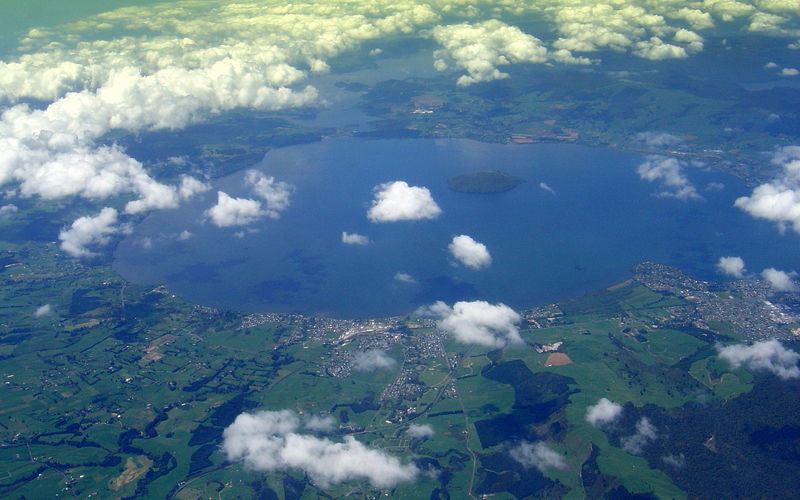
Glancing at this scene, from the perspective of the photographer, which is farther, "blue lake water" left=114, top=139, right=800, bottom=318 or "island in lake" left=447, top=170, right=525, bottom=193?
"island in lake" left=447, top=170, right=525, bottom=193

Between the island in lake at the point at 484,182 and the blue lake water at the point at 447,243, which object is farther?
the island in lake at the point at 484,182

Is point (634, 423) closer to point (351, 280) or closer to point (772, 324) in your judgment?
point (772, 324)

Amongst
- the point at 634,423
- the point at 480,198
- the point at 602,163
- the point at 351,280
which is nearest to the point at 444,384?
the point at 634,423

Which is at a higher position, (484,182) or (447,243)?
(447,243)

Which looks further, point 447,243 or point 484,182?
point 484,182
